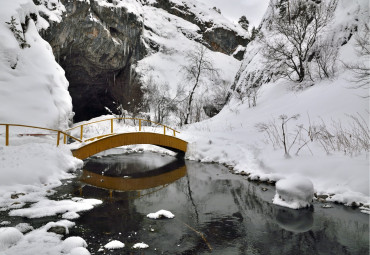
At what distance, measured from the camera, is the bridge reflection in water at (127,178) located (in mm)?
8938

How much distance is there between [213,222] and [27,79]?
11971 millimetres

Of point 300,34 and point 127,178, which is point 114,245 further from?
point 300,34

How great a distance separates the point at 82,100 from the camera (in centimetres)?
3462

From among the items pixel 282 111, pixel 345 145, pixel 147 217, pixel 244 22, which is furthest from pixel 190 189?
pixel 244 22

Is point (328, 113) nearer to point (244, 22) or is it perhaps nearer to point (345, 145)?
point (345, 145)

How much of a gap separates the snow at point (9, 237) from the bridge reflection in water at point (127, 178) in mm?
3296

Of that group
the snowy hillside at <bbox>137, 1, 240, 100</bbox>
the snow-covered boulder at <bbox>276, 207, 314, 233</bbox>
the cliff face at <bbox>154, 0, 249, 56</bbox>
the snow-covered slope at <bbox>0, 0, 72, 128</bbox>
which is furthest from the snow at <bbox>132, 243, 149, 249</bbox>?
the cliff face at <bbox>154, 0, 249, 56</bbox>

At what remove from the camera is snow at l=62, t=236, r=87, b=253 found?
14.6 feet

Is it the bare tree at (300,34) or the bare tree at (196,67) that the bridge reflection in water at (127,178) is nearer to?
the bare tree at (300,34)

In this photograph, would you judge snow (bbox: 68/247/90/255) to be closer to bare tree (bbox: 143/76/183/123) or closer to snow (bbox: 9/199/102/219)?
snow (bbox: 9/199/102/219)

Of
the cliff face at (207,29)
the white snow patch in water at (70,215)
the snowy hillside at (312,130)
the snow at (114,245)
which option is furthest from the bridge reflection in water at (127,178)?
the cliff face at (207,29)

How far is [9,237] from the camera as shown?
455 centimetres

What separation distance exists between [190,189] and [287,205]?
3370 mm

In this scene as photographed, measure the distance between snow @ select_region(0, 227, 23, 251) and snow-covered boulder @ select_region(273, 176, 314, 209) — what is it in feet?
19.9
